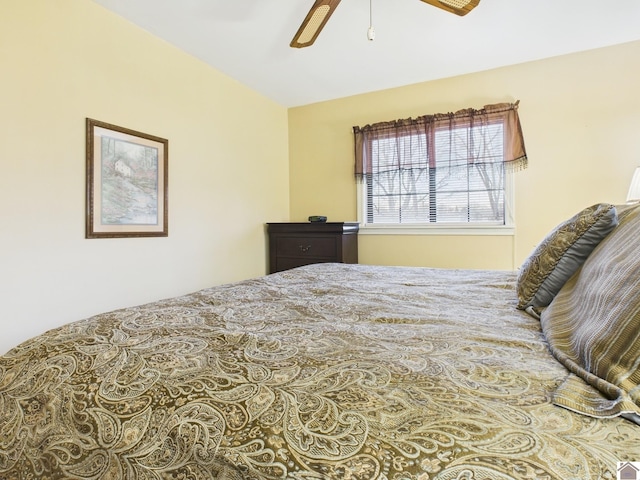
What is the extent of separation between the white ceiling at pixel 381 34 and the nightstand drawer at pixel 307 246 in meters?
1.66

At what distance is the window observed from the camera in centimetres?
318

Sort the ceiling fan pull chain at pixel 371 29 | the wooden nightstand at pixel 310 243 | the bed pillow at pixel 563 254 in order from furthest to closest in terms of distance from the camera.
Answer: the wooden nightstand at pixel 310 243
the ceiling fan pull chain at pixel 371 29
the bed pillow at pixel 563 254

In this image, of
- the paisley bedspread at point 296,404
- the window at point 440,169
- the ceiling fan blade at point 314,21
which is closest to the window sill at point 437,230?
the window at point 440,169

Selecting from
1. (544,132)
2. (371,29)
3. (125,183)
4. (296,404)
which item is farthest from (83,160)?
(544,132)

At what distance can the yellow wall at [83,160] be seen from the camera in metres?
1.85

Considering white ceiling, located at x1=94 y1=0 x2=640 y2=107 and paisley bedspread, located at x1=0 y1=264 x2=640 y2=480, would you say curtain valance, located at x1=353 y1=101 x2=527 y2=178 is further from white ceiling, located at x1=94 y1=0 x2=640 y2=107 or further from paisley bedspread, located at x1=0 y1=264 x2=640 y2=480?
paisley bedspread, located at x1=0 y1=264 x2=640 y2=480

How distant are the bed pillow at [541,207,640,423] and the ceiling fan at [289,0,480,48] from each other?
139cm

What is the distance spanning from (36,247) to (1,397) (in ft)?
5.05

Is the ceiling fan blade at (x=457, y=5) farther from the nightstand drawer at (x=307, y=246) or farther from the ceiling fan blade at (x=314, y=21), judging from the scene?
the nightstand drawer at (x=307, y=246)

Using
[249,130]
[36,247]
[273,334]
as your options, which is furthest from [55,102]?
[273,334]

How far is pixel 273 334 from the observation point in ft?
3.05

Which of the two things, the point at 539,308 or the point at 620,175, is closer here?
the point at 539,308

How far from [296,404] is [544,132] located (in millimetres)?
3459

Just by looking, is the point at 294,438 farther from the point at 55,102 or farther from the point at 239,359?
the point at 55,102
